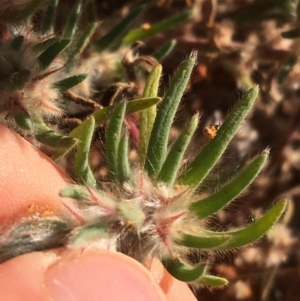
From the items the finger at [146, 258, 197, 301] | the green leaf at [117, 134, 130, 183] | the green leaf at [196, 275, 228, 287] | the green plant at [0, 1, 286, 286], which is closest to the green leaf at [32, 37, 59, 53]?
the green plant at [0, 1, 286, 286]

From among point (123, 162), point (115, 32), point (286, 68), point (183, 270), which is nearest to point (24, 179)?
point (123, 162)

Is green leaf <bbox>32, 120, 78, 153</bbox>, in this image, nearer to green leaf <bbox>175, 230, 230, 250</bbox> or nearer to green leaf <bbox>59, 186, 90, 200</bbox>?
green leaf <bbox>59, 186, 90, 200</bbox>

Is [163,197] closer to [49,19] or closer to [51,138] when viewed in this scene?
[51,138]

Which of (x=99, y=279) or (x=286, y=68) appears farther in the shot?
(x=286, y=68)

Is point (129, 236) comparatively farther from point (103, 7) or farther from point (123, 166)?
point (103, 7)

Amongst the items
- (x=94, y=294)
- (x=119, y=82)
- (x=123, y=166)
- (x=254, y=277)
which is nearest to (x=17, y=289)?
(x=94, y=294)

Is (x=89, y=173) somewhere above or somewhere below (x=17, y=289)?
above
